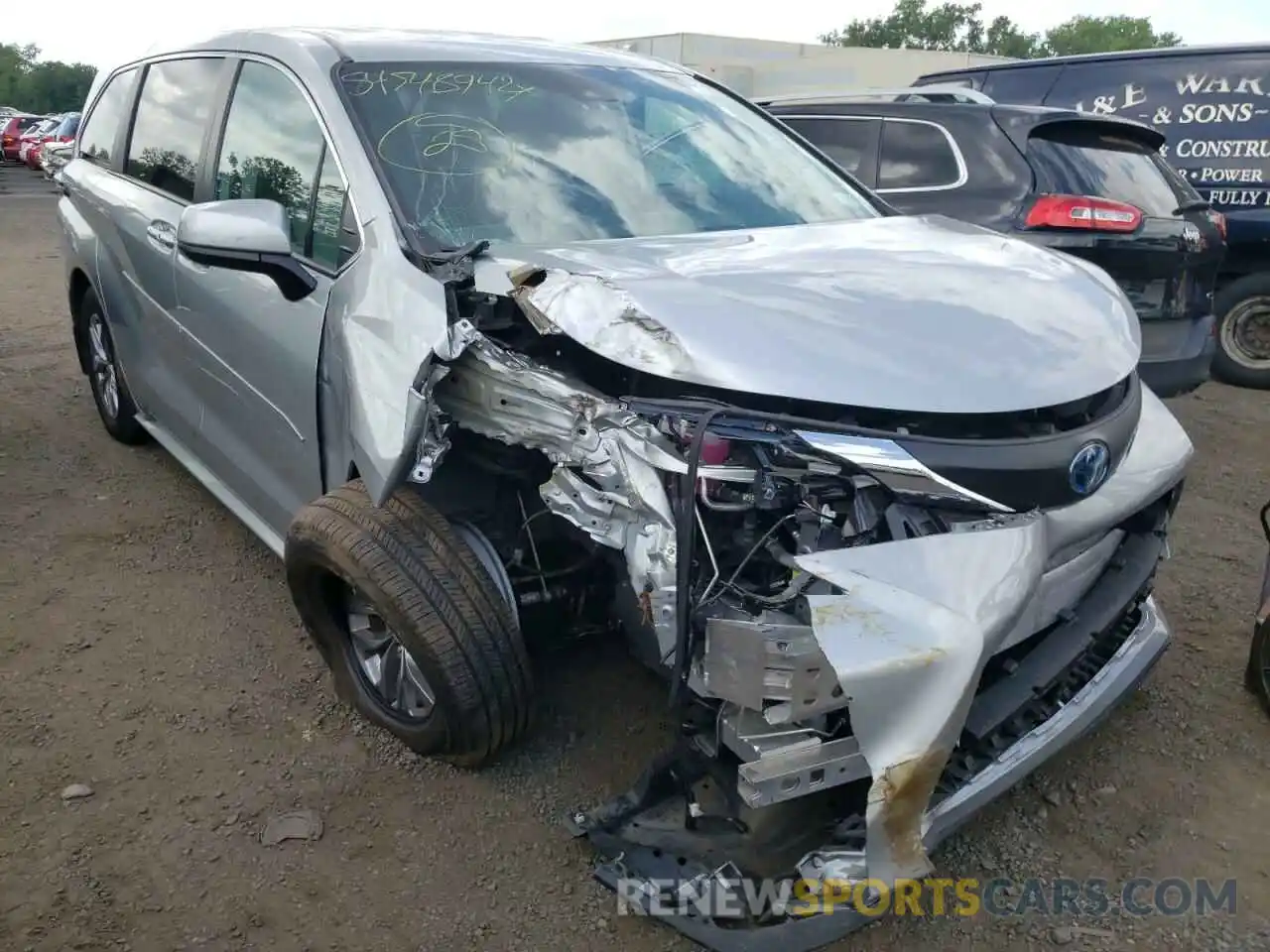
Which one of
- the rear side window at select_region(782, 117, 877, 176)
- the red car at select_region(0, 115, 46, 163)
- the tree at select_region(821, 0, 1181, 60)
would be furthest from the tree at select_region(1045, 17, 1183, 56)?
the rear side window at select_region(782, 117, 877, 176)

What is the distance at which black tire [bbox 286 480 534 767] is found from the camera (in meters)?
2.48

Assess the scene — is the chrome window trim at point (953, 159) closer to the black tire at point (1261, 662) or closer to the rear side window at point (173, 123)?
the black tire at point (1261, 662)

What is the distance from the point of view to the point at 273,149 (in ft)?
10.6

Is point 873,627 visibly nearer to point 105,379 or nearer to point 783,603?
point 783,603

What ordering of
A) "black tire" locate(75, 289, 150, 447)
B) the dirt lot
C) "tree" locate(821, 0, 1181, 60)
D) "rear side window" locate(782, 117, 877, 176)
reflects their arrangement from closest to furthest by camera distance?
the dirt lot → "black tire" locate(75, 289, 150, 447) → "rear side window" locate(782, 117, 877, 176) → "tree" locate(821, 0, 1181, 60)

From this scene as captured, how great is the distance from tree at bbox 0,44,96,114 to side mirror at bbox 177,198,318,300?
7916cm

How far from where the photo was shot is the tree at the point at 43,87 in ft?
237

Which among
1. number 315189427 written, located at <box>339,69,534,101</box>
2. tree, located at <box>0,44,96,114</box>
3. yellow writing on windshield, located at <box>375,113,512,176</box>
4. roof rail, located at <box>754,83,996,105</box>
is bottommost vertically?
tree, located at <box>0,44,96,114</box>

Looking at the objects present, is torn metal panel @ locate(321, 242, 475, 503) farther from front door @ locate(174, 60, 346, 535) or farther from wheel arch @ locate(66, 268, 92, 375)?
wheel arch @ locate(66, 268, 92, 375)

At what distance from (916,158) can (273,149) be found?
3.53 metres

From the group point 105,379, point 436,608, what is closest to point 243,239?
point 436,608

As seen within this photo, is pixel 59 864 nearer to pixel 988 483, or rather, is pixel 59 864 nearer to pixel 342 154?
pixel 342 154

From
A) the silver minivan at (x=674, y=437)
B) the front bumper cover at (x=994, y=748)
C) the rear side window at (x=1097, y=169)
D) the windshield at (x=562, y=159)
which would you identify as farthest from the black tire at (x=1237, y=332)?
the front bumper cover at (x=994, y=748)

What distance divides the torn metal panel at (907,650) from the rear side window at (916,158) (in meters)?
3.98
